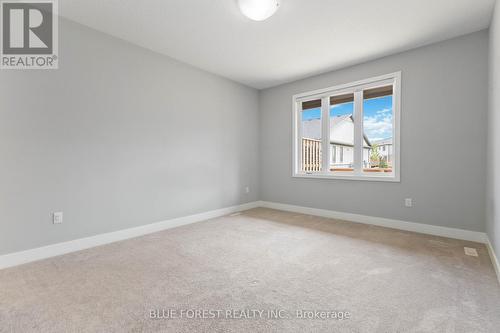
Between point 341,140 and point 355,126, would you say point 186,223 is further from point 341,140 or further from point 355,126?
point 355,126

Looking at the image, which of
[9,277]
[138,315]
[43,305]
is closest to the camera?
[138,315]

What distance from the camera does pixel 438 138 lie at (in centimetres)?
299

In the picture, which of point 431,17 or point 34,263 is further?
point 431,17

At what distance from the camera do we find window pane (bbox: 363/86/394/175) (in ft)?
11.5

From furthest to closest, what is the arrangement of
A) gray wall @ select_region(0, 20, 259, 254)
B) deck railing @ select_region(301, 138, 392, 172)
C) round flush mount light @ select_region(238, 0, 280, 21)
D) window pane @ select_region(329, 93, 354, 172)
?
deck railing @ select_region(301, 138, 392, 172) < window pane @ select_region(329, 93, 354, 172) < gray wall @ select_region(0, 20, 259, 254) < round flush mount light @ select_region(238, 0, 280, 21)

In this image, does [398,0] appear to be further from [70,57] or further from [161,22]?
[70,57]

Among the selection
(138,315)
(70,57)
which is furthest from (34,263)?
(70,57)

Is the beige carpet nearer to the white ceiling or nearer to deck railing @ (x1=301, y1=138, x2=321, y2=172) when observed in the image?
deck railing @ (x1=301, y1=138, x2=321, y2=172)

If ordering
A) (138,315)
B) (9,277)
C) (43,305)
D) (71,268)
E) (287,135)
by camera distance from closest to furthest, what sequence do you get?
(138,315) → (43,305) → (9,277) → (71,268) → (287,135)

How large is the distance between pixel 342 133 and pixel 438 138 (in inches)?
54.4

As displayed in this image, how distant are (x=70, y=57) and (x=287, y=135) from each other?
137 inches

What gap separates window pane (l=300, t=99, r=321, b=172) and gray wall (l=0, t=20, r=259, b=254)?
5.34ft

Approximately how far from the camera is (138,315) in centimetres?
147

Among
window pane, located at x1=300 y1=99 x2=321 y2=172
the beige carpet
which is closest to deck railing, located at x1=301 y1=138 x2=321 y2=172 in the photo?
window pane, located at x1=300 y1=99 x2=321 y2=172
